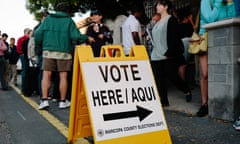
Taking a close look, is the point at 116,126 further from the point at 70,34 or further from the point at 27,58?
the point at 27,58

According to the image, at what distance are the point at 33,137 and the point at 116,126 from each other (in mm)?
1399

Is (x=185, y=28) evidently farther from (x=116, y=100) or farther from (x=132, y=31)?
(x=116, y=100)

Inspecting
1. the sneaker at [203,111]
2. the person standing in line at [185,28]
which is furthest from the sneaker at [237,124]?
the person standing in line at [185,28]

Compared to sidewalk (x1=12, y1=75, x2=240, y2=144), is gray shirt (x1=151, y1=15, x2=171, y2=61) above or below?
above

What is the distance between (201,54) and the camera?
5.70 meters

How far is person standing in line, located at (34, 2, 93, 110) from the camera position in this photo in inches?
249

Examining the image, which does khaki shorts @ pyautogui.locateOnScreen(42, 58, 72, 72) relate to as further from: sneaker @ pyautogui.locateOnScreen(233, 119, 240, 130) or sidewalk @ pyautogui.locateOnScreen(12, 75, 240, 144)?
sneaker @ pyautogui.locateOnScreen(233, 119, 240, 130)

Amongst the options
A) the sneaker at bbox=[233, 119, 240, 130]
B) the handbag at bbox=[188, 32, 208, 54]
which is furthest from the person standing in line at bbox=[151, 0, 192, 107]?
the sneaker at bbox=[233, 119, 240, 130]

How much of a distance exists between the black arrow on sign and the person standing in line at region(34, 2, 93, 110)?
9.72 feet

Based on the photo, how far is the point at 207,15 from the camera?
18.2ft

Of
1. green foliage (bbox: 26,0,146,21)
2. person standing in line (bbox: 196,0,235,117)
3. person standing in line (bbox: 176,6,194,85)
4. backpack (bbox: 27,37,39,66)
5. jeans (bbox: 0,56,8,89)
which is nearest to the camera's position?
person standing in line (bbox: 196,0,235,117)

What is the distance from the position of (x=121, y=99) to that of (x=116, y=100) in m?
0.06

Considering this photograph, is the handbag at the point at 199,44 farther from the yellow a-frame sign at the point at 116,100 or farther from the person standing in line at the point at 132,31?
the yellow a-frame sign at the point at 116,100

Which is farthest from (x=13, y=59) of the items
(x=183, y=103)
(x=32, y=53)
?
(x=183, y=103)
